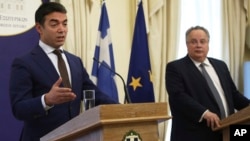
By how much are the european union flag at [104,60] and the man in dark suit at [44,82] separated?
4.74 ft

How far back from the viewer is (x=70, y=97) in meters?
1.70

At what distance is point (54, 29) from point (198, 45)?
1.44m

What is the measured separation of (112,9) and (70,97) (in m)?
2.90

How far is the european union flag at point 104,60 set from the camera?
156 inches

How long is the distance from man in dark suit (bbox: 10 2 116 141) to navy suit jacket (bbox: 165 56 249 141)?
102 cm

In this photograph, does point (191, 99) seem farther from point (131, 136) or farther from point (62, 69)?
point (131, 136)

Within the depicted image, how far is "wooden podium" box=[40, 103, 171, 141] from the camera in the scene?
148 cm

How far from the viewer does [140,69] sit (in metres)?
4.11

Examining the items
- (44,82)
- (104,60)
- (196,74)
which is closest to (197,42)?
(196,74)

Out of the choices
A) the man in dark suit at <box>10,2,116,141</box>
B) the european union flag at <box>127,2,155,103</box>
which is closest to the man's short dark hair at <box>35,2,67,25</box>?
the man in dark suit at <box>10,2,116,141</box>

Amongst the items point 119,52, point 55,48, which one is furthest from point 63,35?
point 119,52

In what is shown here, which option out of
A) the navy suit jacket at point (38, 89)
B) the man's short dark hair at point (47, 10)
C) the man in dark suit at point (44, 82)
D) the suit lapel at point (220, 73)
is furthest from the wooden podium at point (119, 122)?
the suit lapel at point (220, 73)

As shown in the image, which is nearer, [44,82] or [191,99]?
[44,82]

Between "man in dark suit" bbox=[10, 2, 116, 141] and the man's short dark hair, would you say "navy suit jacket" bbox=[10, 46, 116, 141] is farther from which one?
the man's short dark hair
